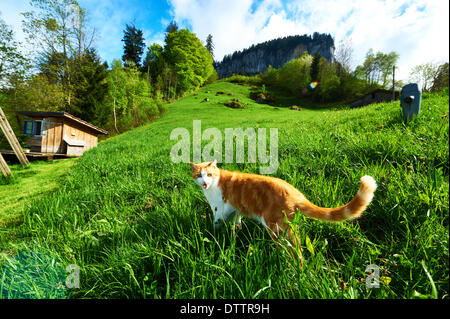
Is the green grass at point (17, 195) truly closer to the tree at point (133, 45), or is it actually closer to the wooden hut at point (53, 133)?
the wooden hut at point (53, 133)

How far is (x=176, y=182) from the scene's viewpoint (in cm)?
337

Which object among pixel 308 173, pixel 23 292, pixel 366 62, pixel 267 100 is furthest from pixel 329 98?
pixel 23 292

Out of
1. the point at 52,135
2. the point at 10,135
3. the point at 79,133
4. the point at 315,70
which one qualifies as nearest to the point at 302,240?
the point at 10,135

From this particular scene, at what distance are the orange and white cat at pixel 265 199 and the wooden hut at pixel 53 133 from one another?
14.7 meters

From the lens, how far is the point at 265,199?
1.68 m

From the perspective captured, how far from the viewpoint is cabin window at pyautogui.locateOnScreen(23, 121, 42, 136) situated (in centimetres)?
1162

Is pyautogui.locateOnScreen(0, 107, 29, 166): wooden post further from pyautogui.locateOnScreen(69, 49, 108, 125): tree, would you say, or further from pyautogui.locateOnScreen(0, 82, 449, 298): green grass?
pyautogui.locateOnScreen(69, 49, 108, 125): tree

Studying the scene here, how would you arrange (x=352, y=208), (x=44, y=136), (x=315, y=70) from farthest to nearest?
(x=315, y=70) → (x=44, y=136) → (x=352, y=208)

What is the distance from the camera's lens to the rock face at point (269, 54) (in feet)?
398

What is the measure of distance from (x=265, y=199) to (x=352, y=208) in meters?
0.71

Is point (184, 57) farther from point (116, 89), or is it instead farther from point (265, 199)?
point (265, 199)

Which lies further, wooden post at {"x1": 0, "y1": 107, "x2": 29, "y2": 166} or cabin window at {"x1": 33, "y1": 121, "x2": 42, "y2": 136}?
cabin window at {"x1": 33, "y1": 121, "x2": 42, "y2": 136}

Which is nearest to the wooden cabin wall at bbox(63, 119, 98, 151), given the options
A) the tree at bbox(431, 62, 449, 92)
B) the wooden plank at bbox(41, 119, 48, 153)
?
the wooden plank at bbox(41, 119, 48, 153)
